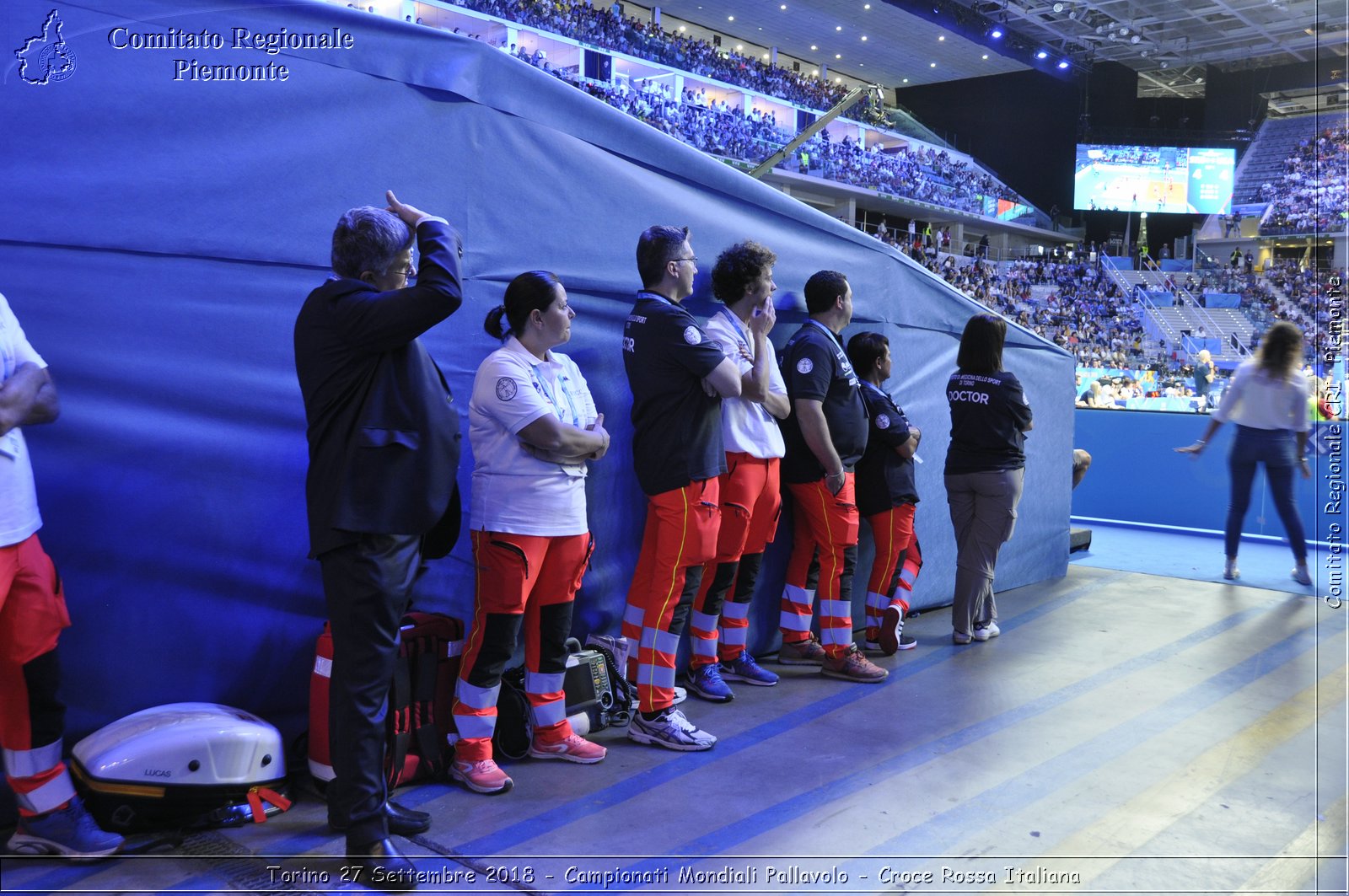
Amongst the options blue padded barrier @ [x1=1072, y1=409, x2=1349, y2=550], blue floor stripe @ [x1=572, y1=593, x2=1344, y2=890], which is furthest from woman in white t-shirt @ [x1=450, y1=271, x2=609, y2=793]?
blue padded barrier @ [x1=1072, y1=409, x2=1349, y2=550]

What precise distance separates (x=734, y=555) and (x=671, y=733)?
76cm

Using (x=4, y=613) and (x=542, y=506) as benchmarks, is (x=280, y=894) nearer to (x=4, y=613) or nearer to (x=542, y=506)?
(x=4, y=613)

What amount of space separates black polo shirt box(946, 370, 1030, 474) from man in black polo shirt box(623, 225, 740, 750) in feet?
5.87

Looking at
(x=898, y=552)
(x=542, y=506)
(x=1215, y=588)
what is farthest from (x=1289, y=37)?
(x=542, y=506)

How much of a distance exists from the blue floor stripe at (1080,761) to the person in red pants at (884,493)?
3.92 feet

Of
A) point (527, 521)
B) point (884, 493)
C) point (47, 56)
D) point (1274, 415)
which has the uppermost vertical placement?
point (47, 56)

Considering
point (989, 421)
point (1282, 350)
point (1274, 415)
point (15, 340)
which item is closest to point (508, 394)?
point (15, 340)

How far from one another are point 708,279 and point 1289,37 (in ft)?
102

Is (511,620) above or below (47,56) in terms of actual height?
below

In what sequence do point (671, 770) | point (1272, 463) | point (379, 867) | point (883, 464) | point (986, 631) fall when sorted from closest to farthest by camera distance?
1. point (379, 867)
2. point (671, 770)
3. point (1272, 463)
4. point (883, 464)
5. point (986, 631)

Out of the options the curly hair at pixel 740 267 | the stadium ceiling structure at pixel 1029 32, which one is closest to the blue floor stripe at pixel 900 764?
the curly hair at pixel 740 267

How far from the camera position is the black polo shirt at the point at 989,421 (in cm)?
457

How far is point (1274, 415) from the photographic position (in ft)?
9.59

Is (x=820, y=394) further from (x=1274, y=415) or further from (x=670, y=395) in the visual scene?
(x=1274, y=415)
